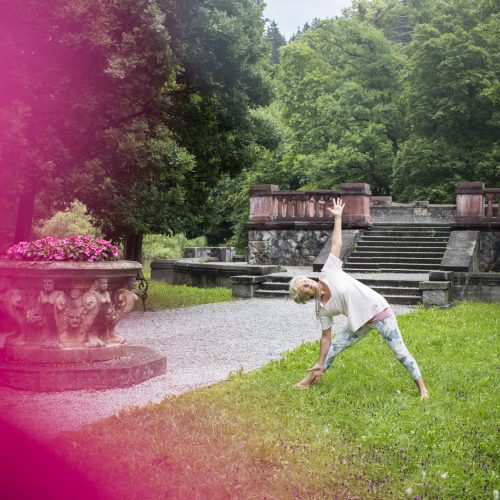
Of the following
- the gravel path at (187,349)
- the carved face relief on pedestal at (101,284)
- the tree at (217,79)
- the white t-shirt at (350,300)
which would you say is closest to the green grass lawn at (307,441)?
the gravel path at (187,349)

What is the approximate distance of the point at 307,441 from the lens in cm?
532

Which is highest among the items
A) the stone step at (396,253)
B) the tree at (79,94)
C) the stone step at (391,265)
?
the tree at (79,94)

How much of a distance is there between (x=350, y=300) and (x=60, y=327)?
3.09 m

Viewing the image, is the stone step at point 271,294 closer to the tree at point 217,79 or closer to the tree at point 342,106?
the tree at point 217,79

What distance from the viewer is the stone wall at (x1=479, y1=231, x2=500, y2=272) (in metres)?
19.9

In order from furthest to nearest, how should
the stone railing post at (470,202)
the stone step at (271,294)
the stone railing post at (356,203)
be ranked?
1. the stone railing post at (356,203)
2. the stone railing post at (470,202)
3. the stone step at (271,294)

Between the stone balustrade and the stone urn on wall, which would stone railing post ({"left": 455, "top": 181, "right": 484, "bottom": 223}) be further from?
the stone urn on wall

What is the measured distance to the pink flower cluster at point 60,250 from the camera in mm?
7500

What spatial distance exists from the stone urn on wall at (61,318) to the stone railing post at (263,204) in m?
15.5

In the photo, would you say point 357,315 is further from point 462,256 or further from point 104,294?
point 462,256

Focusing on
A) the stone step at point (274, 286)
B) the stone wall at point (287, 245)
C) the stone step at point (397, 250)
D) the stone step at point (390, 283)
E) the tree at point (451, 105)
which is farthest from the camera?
the tree at point (451, 105)

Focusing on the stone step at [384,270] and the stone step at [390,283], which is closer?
the stone step at [390,283]

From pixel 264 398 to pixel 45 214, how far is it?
18147 mm

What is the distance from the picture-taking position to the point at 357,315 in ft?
21.8
